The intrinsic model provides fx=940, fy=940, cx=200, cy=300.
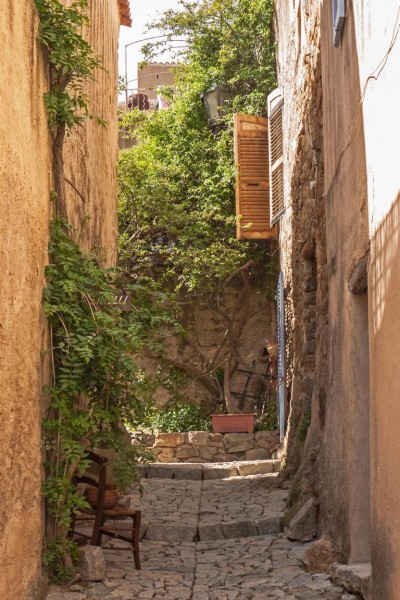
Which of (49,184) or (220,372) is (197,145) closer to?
(220,372)

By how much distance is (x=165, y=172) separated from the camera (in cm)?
1623

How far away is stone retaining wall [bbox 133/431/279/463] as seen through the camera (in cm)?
1416

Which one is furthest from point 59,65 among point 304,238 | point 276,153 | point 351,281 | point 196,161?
point 196,161

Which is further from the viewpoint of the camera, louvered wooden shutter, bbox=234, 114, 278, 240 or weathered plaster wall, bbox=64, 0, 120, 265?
louvered wooden shutter, bbox=234, 114, 278, 240

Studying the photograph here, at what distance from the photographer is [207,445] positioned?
14305 mm

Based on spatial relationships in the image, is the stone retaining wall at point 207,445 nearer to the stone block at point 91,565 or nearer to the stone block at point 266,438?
the stone block at point 266,438

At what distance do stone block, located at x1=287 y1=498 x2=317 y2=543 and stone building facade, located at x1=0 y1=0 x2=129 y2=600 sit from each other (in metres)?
2.51

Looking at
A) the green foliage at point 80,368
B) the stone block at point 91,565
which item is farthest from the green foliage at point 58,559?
the stone block at point 91,565

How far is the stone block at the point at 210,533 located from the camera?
27.4 feet

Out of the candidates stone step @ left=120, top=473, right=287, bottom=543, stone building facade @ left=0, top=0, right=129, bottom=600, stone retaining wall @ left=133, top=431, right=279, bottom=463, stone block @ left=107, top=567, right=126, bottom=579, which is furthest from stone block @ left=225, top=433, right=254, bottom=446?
stone building facade @ left=0, top=0, right=129, bottom=600

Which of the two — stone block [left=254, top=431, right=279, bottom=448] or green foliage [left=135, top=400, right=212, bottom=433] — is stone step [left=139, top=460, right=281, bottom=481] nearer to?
stone block [left=254, top=431, right=279, bottom=448]

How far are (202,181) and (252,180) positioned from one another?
1827mm

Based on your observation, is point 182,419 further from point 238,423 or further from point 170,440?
point 170,440

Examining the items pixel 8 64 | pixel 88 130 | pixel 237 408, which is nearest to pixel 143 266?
pixel 237 408
